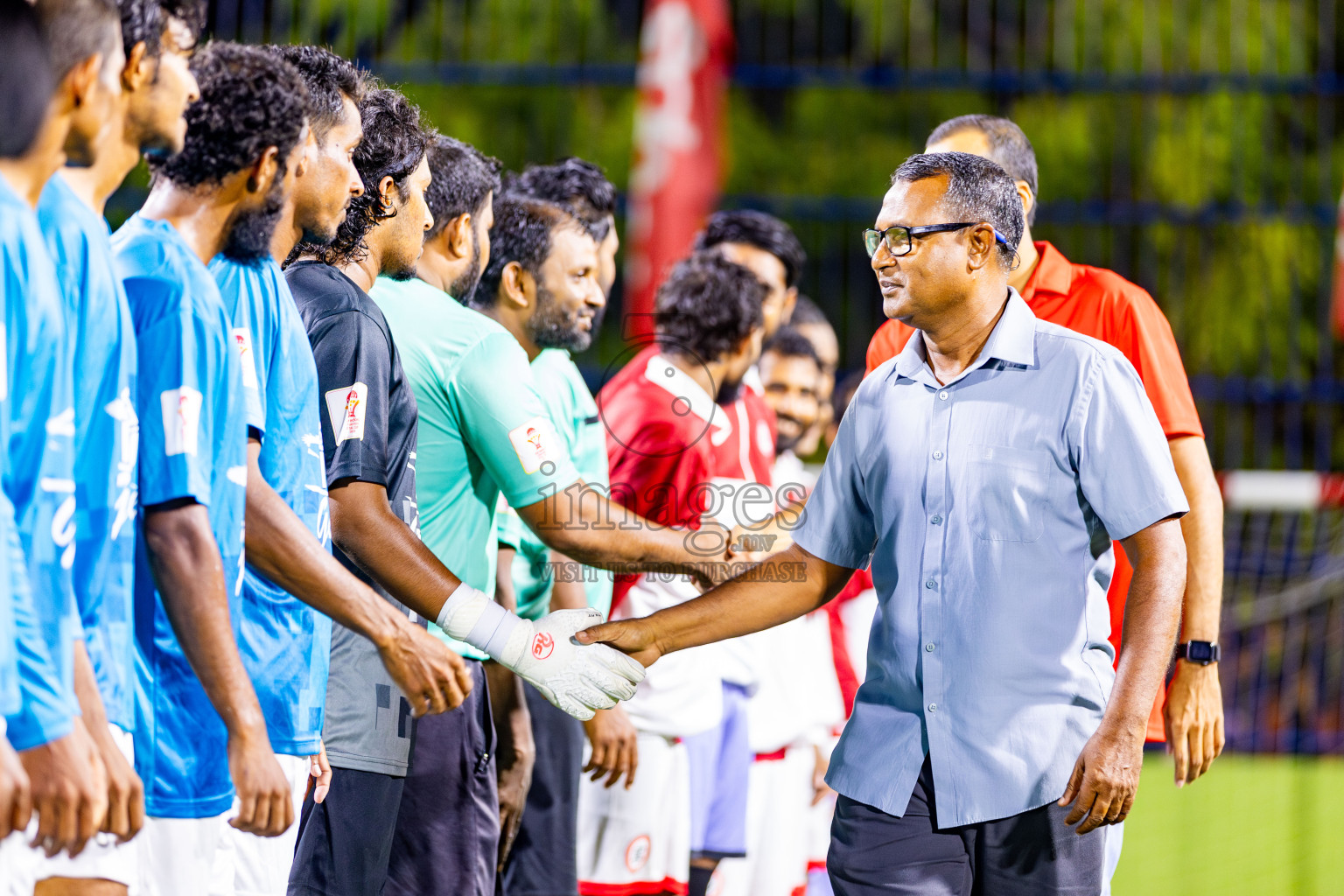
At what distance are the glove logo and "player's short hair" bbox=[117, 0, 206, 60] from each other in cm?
141

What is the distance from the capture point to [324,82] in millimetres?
2943

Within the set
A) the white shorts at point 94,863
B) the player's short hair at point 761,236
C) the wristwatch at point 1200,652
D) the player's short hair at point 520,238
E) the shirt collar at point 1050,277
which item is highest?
the player's short hair at point 761,236

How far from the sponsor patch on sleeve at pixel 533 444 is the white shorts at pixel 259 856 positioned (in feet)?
3.03

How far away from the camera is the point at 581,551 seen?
11.8 ft

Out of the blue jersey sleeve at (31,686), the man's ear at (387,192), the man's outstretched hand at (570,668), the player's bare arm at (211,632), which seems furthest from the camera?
the man's ear at (387,192)

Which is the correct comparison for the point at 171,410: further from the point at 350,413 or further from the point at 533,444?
the point at 533,444

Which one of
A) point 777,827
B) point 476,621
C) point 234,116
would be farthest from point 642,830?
point 234,116

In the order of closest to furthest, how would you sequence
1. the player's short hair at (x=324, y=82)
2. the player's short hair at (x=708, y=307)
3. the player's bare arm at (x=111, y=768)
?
the player's bare arm at (x=111, y=768) < the player's short hair at (x=324, y=82) < the player's short hair at (x=708, y=307)

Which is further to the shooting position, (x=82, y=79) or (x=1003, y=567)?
(x=1003, y=567)

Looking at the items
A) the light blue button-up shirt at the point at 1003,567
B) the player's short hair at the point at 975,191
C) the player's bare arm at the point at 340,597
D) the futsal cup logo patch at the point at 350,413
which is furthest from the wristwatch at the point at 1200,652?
the futsal cup logo patch at the point at 350,413

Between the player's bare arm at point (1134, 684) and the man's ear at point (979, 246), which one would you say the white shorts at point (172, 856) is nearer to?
the player's bare arm at point (1134, 684)

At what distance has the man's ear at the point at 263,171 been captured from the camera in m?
2.55

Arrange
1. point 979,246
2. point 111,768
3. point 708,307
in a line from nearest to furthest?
point 111,768, point 979,246, point 708,307

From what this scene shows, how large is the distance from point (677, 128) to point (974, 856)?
317 inches
